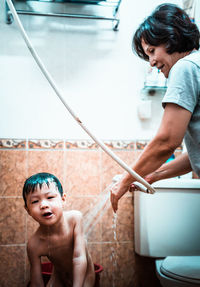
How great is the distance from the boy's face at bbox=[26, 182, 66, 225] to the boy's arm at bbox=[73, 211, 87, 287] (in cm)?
11

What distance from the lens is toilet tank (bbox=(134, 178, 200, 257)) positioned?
4.83ft

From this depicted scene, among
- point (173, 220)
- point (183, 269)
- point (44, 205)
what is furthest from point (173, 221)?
point (44, 205)

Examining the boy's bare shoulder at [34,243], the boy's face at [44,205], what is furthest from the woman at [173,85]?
the boy's bare shoulder at [34,243]

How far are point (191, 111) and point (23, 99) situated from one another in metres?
1.11

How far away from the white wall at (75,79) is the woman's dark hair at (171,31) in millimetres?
744

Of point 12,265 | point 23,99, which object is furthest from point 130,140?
point 12,265

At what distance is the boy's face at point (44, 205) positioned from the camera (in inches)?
48.6

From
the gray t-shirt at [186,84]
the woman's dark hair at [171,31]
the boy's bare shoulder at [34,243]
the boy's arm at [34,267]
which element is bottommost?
the boy's arm at [34,267]

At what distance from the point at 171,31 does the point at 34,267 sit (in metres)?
1.09

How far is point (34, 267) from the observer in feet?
4.14

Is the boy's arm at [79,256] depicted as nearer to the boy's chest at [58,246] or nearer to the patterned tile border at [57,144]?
the boy's chest at [58,246]

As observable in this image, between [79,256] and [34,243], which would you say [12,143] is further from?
[79,256]

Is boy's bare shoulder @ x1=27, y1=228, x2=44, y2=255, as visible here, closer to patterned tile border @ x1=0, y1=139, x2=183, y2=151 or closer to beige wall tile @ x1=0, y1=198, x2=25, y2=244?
beige wall tile @ x1=0, y1=198, x2=25, y2=244

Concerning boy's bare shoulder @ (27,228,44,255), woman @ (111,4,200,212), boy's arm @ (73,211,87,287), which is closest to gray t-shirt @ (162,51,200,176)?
woman @ (111,4,200,212)
